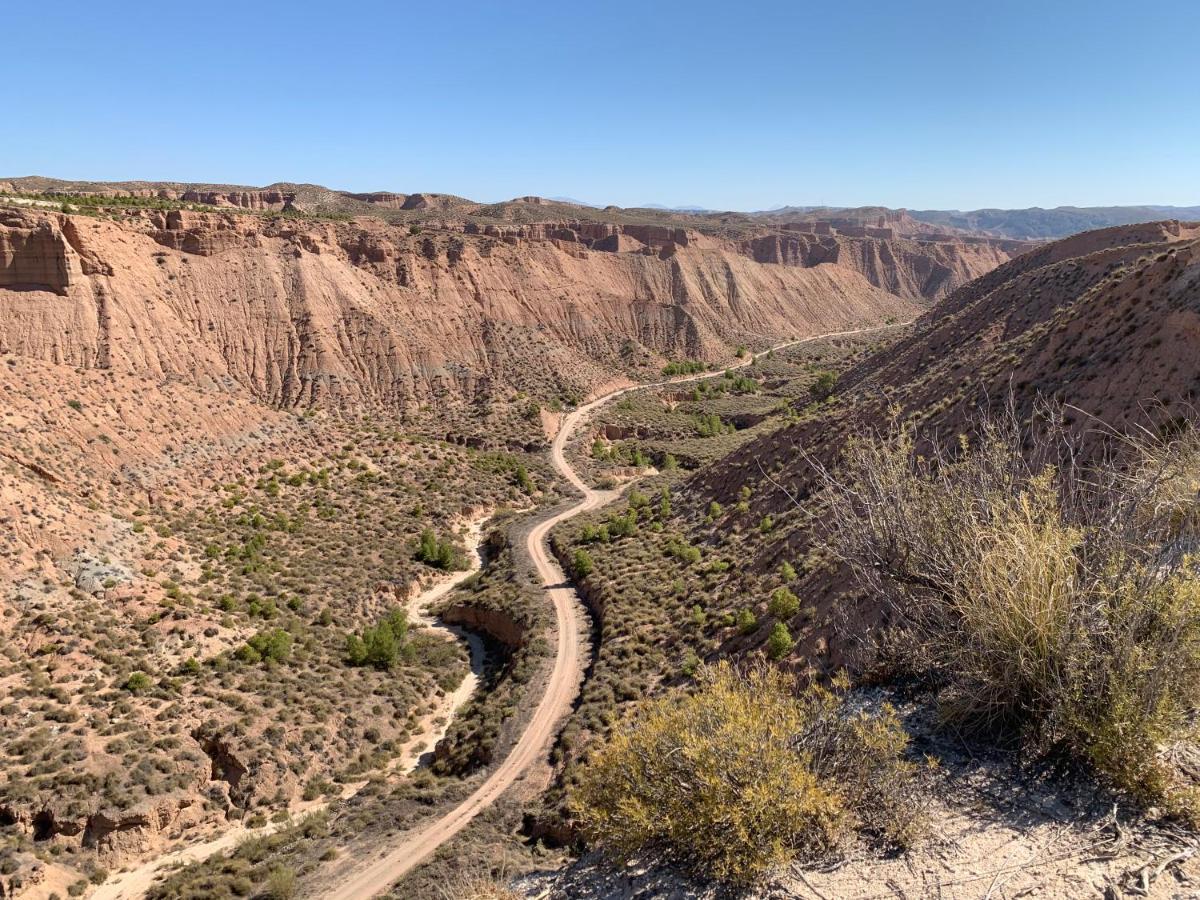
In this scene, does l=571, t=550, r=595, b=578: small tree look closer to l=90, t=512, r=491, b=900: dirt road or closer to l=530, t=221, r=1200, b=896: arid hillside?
l=530, t=221, r=1200, b=896: arid hillside

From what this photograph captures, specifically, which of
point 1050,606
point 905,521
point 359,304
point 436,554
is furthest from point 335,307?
point 1050,606

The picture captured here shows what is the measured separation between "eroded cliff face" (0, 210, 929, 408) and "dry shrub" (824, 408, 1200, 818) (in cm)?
4729

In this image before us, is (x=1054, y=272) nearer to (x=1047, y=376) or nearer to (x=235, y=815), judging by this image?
(x=1047, y=376)

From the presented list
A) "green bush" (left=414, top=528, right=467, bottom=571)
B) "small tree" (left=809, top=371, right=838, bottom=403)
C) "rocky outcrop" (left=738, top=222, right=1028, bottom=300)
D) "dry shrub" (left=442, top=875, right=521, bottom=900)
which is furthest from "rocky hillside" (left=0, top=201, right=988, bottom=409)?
"dry shrub" (left=442, top=875, right=521, bottom=900)

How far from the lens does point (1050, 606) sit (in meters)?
7.72

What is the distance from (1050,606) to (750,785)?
4.14m

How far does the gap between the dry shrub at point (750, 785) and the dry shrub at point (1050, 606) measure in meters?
1.60

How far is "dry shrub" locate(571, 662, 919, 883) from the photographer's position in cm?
789

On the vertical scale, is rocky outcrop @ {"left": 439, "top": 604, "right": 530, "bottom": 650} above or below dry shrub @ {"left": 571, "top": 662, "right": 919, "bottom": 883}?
below

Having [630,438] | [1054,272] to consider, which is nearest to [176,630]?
[630,438]

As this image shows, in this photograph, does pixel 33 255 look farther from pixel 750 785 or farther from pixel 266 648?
pixel 750 785

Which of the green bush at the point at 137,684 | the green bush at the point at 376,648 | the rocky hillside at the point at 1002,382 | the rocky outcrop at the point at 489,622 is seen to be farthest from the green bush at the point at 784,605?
the green bush at the point at 137,684

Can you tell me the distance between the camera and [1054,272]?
47.3 metres

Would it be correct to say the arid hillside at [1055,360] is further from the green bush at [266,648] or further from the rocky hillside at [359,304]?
the rocky hillside at [359,304]
